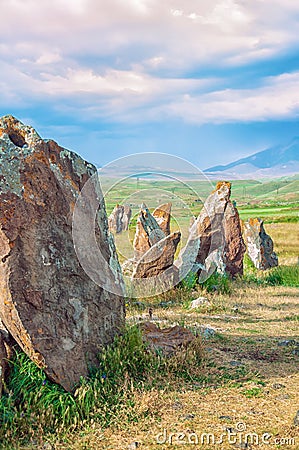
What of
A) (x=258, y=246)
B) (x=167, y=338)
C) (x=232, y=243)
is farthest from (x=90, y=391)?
(x=258, y=246)

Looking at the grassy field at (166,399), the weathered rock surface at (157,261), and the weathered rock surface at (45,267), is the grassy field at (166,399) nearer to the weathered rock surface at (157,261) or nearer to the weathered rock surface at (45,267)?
the weathered rock surface at (45,267)

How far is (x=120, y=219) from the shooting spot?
1834 cm

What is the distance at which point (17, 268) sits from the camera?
219 inches

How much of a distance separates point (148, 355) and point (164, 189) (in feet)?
14.7

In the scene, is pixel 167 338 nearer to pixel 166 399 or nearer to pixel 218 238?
pixel 166 399

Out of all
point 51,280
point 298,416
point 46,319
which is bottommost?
point 298,416

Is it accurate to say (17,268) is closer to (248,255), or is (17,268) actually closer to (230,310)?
(230,310)

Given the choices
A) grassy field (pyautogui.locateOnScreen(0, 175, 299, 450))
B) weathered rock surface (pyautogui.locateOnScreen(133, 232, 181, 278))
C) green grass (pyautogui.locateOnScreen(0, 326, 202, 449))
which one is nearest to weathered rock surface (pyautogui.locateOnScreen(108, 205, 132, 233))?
weathered rock surface (pyautogui.locateOnScreen(133, 232, 181, 278))

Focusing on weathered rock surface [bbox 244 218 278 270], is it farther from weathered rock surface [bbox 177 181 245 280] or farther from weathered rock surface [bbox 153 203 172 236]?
weathered rock surface [bbox 153 203 172 236]

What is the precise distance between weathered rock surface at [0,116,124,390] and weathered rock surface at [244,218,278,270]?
12111mm

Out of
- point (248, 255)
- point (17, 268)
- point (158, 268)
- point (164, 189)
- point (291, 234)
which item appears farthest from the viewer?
point (291, 234)

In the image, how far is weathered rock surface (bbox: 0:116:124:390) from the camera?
5.56 metres

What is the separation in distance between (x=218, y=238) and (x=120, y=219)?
4.28m

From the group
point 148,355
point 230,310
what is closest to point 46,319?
point 148,355
